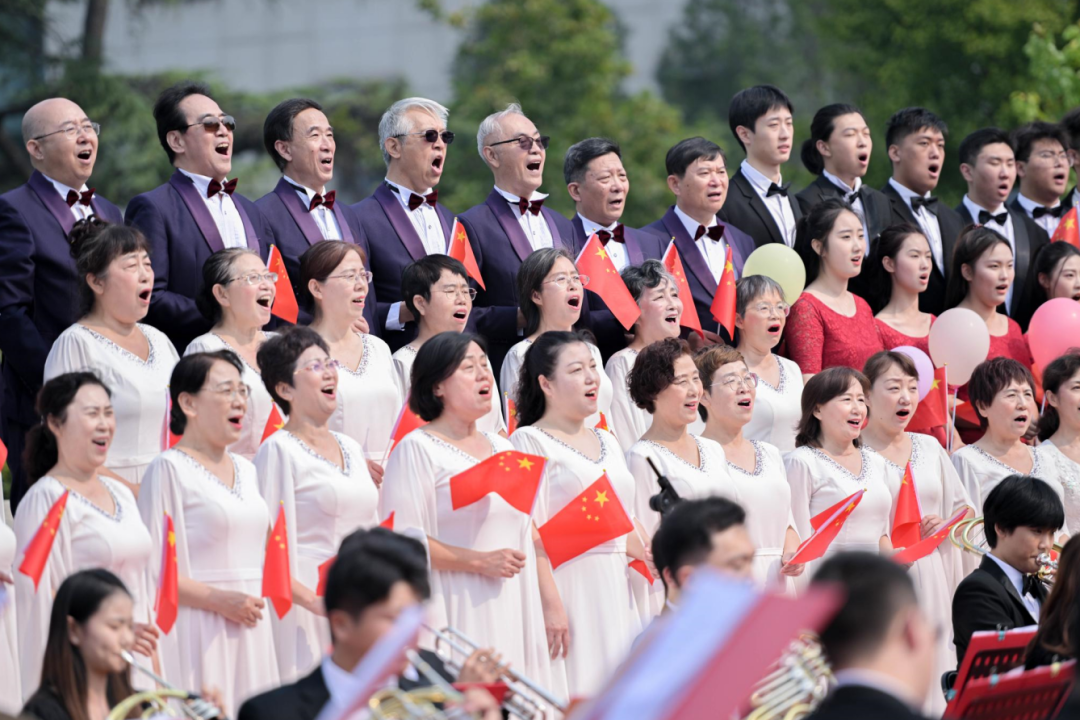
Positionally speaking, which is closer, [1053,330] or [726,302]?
[726,302]

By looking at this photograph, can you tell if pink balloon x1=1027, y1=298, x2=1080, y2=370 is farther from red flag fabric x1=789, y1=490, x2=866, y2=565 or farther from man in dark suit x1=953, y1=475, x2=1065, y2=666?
man in dark suit x1=953, y1=475, x2=1065, y2=666

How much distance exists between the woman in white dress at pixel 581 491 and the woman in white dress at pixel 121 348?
1.39 metres

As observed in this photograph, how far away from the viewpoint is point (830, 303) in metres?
8.23

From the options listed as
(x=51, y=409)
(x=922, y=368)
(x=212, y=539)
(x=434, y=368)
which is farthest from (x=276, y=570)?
(x=922, y=368)

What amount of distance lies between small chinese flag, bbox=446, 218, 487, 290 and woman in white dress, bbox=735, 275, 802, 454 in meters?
1.21

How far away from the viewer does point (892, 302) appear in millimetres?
8594

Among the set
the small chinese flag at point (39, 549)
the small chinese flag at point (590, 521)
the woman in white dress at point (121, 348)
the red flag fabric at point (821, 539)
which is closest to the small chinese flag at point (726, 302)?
the red flag fabric at point (821, 539)

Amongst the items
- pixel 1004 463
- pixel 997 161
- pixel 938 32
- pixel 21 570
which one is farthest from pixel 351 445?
pixel 938 32

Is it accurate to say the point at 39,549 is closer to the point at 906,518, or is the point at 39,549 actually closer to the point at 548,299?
the point at 548,299

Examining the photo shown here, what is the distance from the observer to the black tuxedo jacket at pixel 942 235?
898cm

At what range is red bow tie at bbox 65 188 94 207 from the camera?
23.5ft

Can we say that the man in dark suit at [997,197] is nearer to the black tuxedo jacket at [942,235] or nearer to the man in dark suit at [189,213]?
the black tuxedo jacket at [942,235]

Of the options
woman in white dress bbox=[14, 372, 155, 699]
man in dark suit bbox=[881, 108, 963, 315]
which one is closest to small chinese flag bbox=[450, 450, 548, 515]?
woman in white dress bbox=[14, 372, 155, 699]

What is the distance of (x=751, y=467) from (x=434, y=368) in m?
1.49
